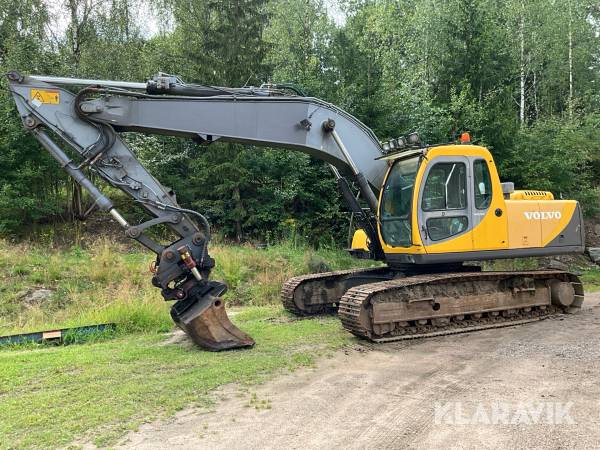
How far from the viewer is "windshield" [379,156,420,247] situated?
7316mm

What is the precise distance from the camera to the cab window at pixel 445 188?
726cm

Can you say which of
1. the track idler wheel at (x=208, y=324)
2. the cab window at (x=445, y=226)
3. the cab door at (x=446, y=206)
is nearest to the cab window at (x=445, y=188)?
the cab door at (x=446, y=206)

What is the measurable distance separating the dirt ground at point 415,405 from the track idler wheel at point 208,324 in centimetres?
120

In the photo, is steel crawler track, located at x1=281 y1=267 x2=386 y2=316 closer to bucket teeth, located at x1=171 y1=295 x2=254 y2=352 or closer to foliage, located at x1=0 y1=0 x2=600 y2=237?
bucket teeth, located at x1=171 y1=295 x2=254 y2=352

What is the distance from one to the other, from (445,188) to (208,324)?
3.74 meters

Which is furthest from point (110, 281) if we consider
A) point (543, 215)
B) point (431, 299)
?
point (543, 215)

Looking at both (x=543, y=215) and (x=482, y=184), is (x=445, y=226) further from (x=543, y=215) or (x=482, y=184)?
(x=543, y=215)

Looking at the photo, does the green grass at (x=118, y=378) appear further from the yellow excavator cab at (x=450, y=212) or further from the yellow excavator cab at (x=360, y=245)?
the yellow excavator cab at (x=450, y=212)

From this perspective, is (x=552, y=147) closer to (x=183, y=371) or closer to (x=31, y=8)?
(x=183, y=371)

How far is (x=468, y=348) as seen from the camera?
6488 millimetres

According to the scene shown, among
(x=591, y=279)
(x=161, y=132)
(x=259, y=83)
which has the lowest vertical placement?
(x=591, y=279)

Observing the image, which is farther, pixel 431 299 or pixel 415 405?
pixel 431 299

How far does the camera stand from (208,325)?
6195 millimetres

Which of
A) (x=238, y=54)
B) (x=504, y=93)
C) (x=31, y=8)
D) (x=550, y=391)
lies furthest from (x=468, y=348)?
(x=31, y=8)
